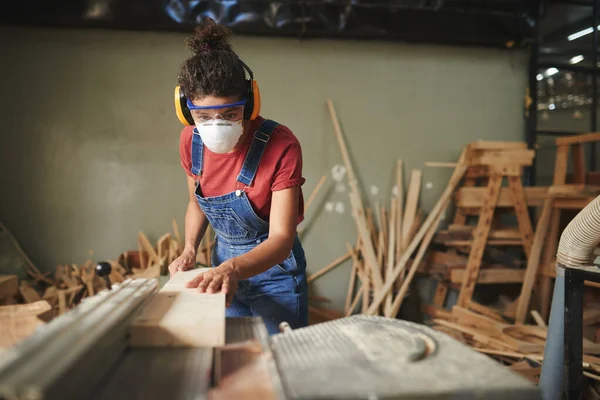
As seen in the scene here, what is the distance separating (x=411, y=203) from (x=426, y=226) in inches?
10.6

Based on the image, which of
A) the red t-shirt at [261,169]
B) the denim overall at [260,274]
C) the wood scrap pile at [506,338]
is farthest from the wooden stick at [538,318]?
the red t-shirt at [261,169]

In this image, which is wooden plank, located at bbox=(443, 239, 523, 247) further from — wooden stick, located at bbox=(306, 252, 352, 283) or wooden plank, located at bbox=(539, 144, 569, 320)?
wooden stick, located at bbox=(306, 252, 352, 283)

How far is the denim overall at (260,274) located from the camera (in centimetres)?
169

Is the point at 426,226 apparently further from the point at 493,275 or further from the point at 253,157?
the point at 253,157

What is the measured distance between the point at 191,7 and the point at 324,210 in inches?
85.6

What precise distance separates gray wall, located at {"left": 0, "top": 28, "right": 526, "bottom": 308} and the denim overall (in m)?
2.06

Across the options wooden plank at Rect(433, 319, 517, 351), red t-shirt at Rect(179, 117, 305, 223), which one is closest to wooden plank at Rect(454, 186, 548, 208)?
wooden plank at Rect(433, 319, 517, 351)

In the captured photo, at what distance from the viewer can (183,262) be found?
Result: 65.9 inches

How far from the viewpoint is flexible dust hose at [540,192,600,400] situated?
67.1 inches

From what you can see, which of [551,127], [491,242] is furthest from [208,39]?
[551,127]

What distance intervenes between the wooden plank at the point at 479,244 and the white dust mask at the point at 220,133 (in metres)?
2.71

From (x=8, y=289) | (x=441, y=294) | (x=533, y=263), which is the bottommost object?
(x=441, y=294)

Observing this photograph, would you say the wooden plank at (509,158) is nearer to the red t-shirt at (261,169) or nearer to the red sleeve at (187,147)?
the red t-shirt at (261,169)

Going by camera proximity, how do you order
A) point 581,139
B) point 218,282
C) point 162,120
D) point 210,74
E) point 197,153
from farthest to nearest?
point 162,120
point 581,139
point 197,153
point 210,74
point 218,282
